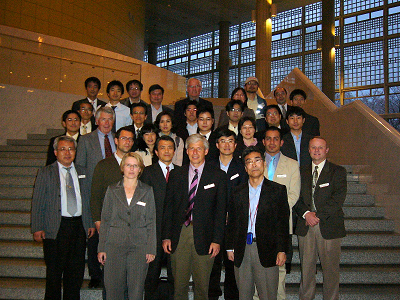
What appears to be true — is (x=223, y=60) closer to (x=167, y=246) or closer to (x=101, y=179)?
(x=101, y=179)

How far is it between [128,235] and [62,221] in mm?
721

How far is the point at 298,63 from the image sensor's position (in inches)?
758

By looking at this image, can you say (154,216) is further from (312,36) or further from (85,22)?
(312,36)

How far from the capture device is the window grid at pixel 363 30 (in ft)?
53.7

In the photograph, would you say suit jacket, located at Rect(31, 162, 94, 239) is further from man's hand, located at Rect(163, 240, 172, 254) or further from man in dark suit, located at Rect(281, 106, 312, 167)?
man in dark suit, located at Rect(281, 106, 312, 167)

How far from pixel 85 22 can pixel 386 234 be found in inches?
471

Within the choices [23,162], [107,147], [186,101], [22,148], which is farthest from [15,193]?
[186,101]

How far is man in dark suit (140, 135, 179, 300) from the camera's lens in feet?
11.0

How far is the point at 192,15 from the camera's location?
814 inches

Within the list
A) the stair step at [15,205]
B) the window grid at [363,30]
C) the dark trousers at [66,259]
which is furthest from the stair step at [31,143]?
the window grid at [363,30]

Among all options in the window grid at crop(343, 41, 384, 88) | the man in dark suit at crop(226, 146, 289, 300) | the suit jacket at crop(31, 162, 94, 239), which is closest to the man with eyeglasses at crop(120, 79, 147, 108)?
the suit jacket at crop(31, 162, 94, 239)

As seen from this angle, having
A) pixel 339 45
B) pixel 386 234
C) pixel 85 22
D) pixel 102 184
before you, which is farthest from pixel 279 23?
pixel 102 184

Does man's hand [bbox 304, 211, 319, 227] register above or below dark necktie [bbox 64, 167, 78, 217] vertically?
below

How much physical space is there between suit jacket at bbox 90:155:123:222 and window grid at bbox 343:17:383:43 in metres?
16.5
